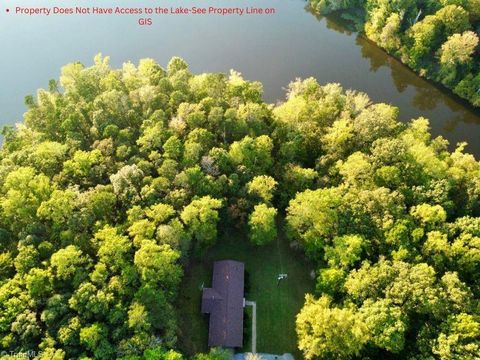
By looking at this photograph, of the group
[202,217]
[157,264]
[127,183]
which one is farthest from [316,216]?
[127,183]

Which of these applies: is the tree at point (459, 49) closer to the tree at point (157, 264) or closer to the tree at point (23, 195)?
the tree at point (157, 264)

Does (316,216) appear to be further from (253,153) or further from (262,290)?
(253,153)

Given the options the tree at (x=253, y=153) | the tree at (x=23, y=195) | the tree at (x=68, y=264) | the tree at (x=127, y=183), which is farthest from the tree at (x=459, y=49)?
the tree at (x=68, y=264)

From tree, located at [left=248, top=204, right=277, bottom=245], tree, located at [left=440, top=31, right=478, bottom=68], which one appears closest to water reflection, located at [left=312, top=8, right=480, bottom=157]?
tree, located at [left=440, top=31, right=478, bottom=68]

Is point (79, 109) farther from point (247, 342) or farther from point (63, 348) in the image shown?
point (247, 342)

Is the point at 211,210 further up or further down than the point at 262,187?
further down

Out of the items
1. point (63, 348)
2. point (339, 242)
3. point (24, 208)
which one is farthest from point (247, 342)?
point (24, 208)
